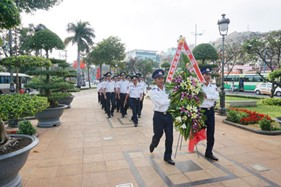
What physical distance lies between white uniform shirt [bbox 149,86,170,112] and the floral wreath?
0.30 feet

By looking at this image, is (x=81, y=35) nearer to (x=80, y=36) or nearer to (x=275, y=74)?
(x=80, y=36)

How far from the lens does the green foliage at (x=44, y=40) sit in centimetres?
712

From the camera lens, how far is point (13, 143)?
319 centimetres

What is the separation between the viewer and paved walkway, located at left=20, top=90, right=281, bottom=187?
3.44 metres

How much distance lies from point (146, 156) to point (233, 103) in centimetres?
833

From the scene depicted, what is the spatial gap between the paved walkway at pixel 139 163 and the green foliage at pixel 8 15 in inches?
91.4

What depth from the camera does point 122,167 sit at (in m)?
3.93

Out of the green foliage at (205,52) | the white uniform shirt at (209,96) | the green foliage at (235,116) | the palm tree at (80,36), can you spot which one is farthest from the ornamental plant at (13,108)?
the palm tree at (80,36)

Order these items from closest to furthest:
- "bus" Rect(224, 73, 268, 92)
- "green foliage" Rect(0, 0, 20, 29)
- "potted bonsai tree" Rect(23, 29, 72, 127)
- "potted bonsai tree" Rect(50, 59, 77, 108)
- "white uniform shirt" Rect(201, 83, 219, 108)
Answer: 1. "green foliage" Rect(0, 0, 20, 29)
2. "white uniform shirt" Rect(201, 83, 219, 108)
3. "potted bonsai tree" Rect(23, 29, 72, 127)
4. "potted bonsai tree" Rect(50, 59, 77, 108)
5. "bus" Rect(224, 73, 268, 92)

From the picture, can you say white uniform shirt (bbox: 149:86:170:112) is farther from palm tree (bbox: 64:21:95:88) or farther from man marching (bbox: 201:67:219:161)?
palm tree (bbox: 64:21:95:88)

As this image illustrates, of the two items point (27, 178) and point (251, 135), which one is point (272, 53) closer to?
point (251, 135)

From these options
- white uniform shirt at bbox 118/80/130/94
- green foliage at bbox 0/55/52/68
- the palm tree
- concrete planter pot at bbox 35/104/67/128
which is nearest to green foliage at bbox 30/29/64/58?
green foliage at bbox 0/55/52/68

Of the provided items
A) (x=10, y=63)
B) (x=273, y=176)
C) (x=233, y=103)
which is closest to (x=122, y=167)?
(x=273, y=176)

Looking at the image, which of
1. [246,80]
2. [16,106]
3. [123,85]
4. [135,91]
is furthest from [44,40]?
[246,80]
